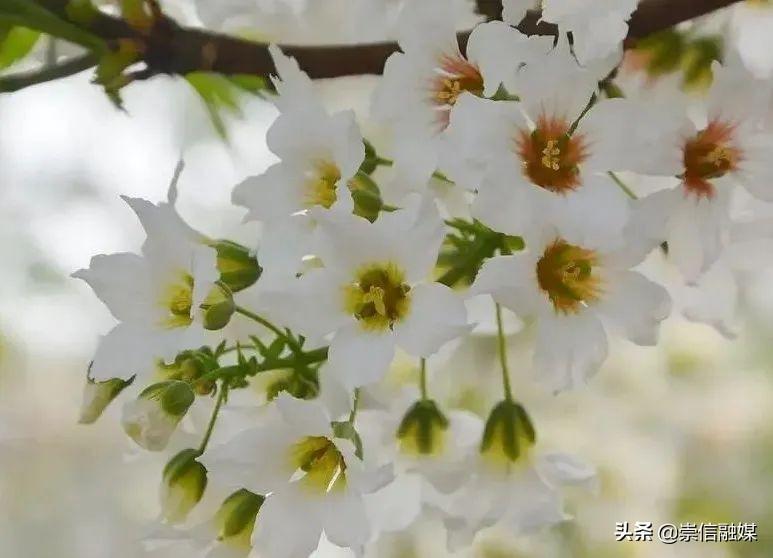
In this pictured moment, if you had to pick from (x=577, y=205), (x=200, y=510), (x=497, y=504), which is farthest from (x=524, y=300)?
(x=200, y=510)

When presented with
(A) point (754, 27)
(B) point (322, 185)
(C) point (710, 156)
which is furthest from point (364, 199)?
(A) point (754, 27)

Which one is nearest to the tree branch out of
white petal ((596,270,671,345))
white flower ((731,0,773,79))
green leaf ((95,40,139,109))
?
green leaf ((95,40,139,109))

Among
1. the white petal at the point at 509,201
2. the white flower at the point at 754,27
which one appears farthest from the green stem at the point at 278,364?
the white flower at the point at 754,27

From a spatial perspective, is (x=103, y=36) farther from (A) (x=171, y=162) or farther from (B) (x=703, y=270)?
(A) (x=171, y=162)

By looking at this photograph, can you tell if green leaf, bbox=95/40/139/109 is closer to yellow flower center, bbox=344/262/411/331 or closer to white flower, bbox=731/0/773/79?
yellow flower center, bbox=344/262/411/331

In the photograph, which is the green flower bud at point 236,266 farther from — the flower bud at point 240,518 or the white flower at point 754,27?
the white flower at point 754,27

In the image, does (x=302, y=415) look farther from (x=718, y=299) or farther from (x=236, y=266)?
(x=718, y=299)
